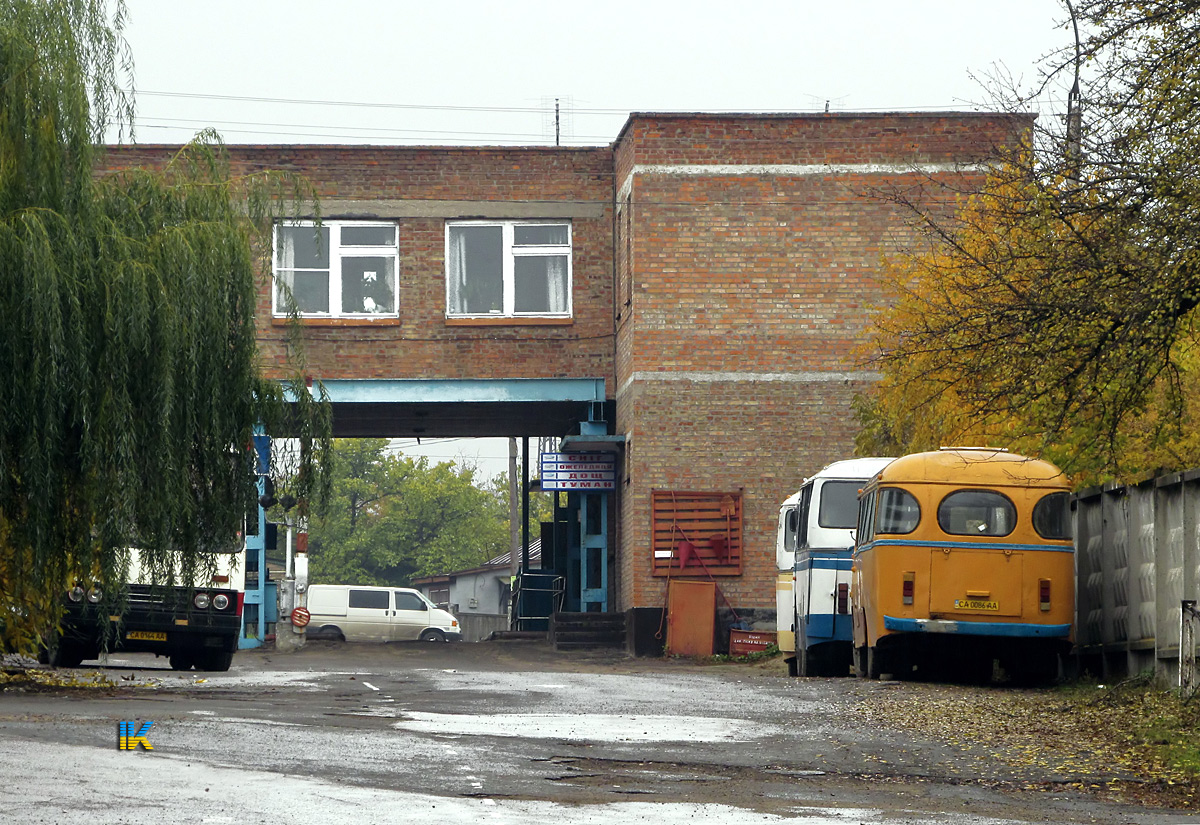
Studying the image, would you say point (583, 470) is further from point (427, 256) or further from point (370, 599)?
point (370, 599)

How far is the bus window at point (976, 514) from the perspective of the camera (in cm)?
1970

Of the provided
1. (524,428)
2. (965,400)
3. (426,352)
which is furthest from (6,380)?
(524,428)

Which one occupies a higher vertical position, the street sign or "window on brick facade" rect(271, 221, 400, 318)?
"window on brick facade" rect(271, 221, 400, 318)

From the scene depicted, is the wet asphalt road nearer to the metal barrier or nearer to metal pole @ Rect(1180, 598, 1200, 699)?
metal pole @ Rect(1180, 598, 1200, 699)

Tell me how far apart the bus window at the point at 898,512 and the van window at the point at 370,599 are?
108ft

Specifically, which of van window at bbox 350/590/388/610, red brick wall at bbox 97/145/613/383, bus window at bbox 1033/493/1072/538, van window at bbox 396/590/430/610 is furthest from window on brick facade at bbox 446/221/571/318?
van window at bbox 396/590/430/610

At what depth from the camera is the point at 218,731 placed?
12211 millimetres

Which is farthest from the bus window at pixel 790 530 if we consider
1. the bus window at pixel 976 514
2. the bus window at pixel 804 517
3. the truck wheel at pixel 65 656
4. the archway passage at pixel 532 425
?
the truck wheel at pixel 65 656

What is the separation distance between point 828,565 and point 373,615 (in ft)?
95.4

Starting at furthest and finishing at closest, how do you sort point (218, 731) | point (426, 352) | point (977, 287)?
point (426, 352) → point (977, 287) → point (218, 731)

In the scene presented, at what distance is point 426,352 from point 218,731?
21.9m

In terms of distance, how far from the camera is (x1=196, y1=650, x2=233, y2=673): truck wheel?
23.5 meters

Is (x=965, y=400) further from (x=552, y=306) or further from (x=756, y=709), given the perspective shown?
(x=552, y=306)

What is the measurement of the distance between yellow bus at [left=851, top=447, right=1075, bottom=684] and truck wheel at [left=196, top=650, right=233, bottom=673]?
886cm
